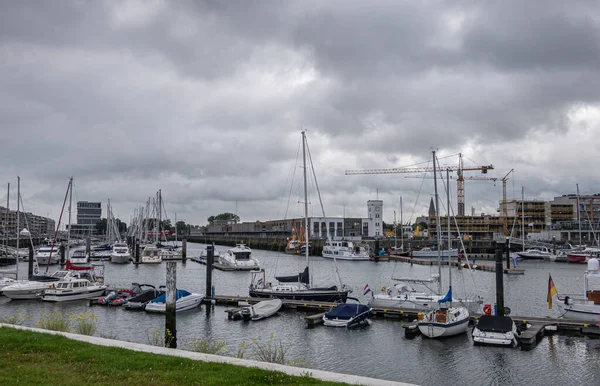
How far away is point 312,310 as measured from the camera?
4181cm

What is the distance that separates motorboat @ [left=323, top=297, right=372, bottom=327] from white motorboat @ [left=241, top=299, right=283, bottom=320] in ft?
17.2

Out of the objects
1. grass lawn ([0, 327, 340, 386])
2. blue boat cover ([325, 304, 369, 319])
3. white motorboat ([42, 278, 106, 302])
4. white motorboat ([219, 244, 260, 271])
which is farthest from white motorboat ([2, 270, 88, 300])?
white motorboat ([219, 244, 260, 271])

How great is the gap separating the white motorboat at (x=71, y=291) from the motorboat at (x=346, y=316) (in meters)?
25.8

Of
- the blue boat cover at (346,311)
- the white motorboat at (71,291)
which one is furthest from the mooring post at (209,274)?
the blue boat cover at (346,311)

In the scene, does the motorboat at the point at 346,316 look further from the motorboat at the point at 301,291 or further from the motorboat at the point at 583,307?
the motorboat at the point at 583,307

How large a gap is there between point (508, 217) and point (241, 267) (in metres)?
139

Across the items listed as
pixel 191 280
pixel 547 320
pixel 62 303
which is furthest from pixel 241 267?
pixel 547 320

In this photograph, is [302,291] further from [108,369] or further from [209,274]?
[108,369]

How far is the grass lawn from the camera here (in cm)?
1260

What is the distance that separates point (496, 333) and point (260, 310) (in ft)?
57.8

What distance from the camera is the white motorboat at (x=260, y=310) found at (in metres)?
38.8

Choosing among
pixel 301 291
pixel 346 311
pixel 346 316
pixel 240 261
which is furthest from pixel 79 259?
pixel 346 316

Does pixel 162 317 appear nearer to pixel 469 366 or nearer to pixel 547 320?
pixel 469 366

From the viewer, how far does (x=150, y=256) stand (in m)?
96.6
